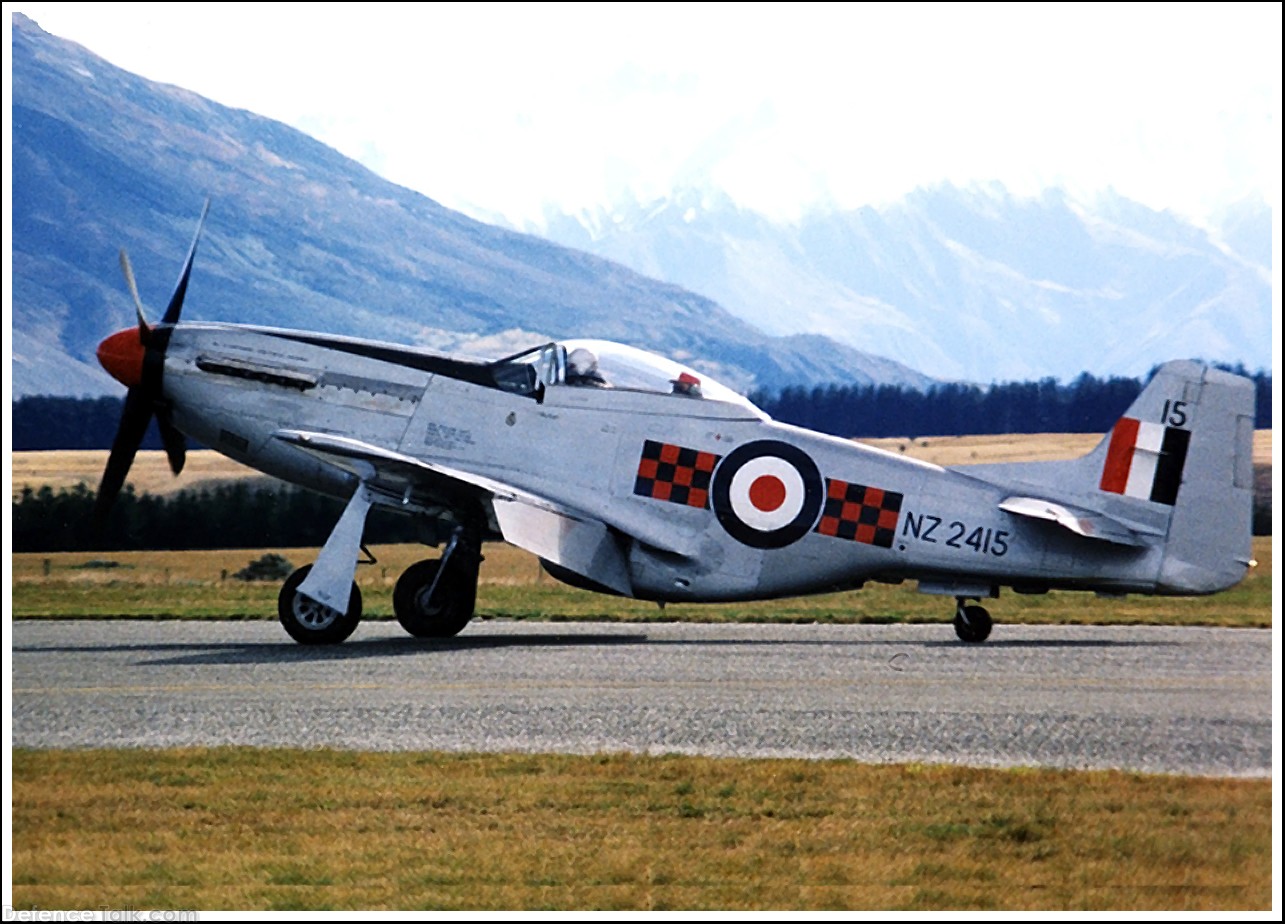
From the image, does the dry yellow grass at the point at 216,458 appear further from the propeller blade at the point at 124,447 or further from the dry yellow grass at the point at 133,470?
the propeller blade at the point at 124,447

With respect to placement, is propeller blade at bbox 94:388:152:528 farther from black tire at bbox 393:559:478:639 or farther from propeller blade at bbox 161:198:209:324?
black tire at bbox 393:559:478:639

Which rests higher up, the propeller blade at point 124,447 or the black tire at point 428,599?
the propeller blade at point 124,447

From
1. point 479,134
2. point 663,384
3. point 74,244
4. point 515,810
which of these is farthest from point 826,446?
point 74,244

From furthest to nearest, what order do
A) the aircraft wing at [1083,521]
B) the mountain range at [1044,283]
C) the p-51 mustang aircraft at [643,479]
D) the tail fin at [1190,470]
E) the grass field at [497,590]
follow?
the grass field at [497,590]
the aircraft wing at [1083,521]
the p-51 mustang aircraft at [643,479]
the tail fin at [1190,470]
the mountain range at [1044,283]

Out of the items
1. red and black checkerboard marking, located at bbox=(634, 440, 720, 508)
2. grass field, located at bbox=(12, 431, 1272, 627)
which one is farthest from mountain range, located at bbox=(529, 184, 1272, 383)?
red and black checkerboard marking, located at bbox=(634, 440, 720, 508)

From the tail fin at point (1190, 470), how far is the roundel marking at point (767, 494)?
94.8 inches

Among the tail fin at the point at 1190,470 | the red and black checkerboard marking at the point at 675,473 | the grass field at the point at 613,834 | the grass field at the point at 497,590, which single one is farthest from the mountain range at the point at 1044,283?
the red and black checkerboard marking at the point at 675,473

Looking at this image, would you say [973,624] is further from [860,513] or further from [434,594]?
[434,594]

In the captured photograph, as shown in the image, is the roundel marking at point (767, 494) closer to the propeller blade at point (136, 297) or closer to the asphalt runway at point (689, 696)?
the asphalt runway at point (689, 696)

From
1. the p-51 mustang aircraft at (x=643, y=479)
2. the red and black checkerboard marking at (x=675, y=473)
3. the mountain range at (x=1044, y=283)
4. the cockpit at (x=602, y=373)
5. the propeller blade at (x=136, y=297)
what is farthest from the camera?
the cockpit at (x=602, y=373)

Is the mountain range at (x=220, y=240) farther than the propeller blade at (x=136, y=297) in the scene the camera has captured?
Yes

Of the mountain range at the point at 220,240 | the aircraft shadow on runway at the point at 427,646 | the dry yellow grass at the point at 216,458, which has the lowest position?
the aircraft shadow on runway at the point at 427,646

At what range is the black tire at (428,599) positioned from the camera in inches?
584

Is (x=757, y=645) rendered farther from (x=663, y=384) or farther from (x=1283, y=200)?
(x=1283, y=200)
